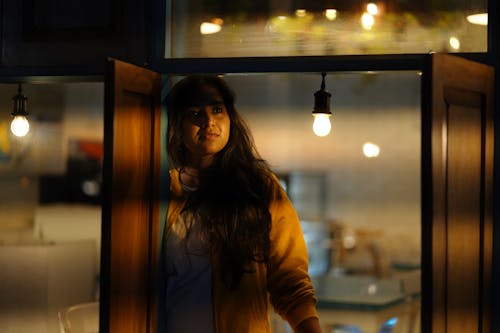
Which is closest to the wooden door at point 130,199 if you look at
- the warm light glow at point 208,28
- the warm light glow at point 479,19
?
the warm light glow at point 208,28

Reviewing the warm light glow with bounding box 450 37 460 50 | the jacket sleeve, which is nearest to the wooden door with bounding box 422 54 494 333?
the warm light glow with bounding box 450 37 460 50

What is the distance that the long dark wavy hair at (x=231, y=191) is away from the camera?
4113mm

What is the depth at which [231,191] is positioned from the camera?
4.18 metres

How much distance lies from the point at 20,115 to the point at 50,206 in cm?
46

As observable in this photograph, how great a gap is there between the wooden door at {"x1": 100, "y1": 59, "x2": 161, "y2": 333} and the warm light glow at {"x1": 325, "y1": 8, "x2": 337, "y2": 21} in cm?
79

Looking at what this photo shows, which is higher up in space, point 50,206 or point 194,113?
point 194,113

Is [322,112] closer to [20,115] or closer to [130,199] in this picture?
[130,199]

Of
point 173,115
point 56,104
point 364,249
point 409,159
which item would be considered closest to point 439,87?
point 409,159

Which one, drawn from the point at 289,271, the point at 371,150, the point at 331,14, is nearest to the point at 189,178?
the point at 289,271

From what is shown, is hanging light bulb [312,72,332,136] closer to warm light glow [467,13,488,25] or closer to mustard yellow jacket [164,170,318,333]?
mustard yellow jacket [164,170,318,333]

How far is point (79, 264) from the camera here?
445 centimetres

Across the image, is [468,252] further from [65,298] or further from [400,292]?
[65,298]

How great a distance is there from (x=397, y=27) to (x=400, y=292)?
1131mm

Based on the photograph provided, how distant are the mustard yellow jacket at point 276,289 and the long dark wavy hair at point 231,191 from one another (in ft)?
0.12
